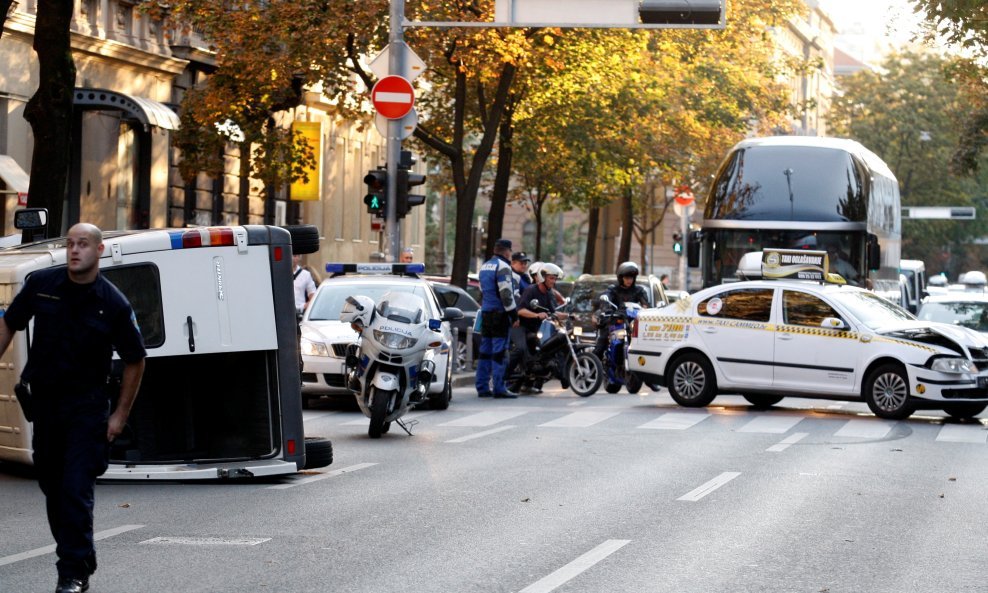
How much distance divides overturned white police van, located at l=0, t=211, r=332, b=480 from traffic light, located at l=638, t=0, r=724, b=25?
10551 millimetres

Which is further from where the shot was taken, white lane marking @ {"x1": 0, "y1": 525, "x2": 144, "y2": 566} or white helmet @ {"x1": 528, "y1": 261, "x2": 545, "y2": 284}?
white helmet @ {"x1": 528, "y1": 261, "x2": 545, "y2": 284}

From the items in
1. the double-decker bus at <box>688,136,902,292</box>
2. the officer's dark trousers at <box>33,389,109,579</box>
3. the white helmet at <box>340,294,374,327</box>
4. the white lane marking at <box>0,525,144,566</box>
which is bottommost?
the white lane marking at <box>0,525,144,566</box>

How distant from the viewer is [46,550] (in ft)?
30.7

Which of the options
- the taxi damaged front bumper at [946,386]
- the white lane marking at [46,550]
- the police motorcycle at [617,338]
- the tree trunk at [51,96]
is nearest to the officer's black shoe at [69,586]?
the white lane marking at [46,550]

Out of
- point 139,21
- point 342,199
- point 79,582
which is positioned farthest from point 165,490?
point 342,199

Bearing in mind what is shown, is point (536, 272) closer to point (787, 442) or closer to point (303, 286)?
point (303, 286)

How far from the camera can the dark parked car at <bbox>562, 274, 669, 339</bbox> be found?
1220 inches

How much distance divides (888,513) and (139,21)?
24.5m

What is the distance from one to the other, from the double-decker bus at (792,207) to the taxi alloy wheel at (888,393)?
766 cm

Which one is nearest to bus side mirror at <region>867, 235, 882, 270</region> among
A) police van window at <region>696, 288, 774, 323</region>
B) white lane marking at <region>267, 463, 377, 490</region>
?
police van window at <region>696, 288, 774, 323</region>

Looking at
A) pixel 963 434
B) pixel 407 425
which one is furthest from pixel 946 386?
pixel 407 425

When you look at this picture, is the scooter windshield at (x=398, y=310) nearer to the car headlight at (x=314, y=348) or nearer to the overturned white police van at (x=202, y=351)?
the overturned white police van at (x=202, y=351)

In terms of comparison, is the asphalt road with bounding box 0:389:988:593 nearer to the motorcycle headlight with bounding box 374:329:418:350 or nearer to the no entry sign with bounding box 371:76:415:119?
the motorcycle headlight with bounding box 374:329:418:350

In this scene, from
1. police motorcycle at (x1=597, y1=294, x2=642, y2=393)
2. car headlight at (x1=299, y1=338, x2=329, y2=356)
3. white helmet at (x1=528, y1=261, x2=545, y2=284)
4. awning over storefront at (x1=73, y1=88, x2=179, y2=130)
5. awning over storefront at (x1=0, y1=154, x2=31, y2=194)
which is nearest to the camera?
car headlight at (x1=299, y1=338, x2=329, y2=356)
